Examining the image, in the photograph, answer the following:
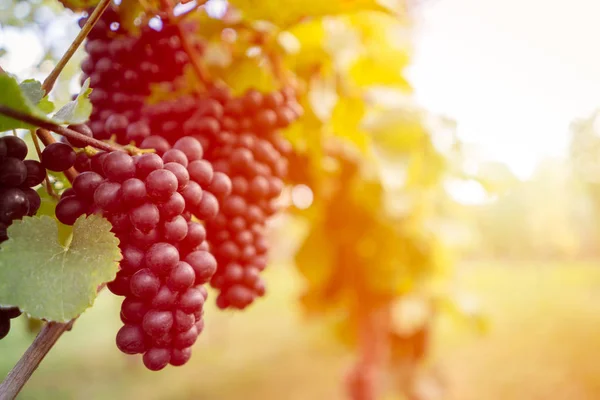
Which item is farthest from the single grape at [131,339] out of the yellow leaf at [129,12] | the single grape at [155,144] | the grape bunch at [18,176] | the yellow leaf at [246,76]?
the yellow leaf at [246,76]

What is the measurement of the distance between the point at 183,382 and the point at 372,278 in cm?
513

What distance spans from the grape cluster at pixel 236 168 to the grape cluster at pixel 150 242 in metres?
0.21

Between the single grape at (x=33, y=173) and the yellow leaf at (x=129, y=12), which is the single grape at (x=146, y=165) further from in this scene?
the yellow leaf at (x=129, y=12)

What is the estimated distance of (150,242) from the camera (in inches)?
17.1

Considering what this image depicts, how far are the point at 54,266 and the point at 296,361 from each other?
7.11 meters

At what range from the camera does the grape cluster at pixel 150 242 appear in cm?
42

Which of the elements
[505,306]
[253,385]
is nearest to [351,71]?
[253,385]

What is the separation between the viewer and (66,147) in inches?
16.6

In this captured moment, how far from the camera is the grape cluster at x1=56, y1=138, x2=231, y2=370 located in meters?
0.42

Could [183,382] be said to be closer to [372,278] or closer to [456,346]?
[456,346]

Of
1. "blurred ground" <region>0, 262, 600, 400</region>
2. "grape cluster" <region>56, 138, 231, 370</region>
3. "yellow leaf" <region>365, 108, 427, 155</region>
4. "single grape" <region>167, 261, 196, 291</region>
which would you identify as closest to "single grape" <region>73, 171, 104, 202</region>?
"grape cluster" <region>56, 138, 231, 370</region>

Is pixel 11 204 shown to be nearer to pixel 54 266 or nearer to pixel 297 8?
pixel 54 266

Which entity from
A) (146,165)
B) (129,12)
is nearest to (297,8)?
(129,12)

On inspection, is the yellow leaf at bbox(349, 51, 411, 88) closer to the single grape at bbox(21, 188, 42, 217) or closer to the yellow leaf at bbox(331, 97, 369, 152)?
the yellow leaf at bbox(331, 97, 369, 152)
